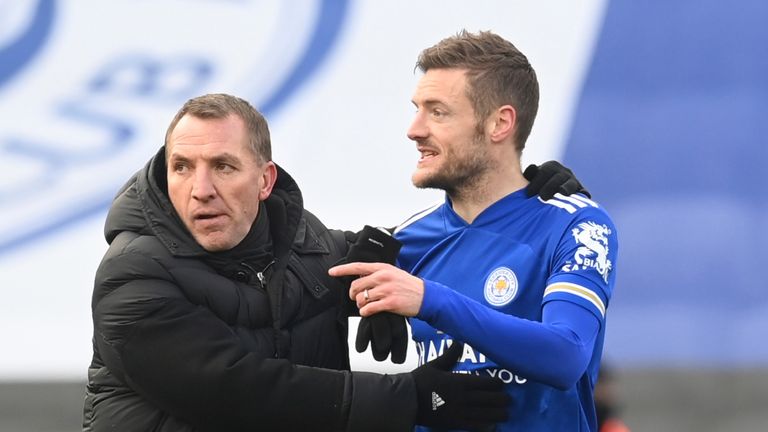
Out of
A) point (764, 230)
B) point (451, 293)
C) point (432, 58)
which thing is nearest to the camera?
point (451, 293)

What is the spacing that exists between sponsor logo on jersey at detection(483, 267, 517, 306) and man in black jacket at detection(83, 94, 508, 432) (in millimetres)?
152

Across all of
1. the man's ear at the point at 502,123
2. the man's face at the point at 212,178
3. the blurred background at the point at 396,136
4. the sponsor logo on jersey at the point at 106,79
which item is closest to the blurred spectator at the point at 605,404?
the blurred background at the point at 396,136

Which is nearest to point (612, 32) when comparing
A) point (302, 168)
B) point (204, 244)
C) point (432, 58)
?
point (302, 168)

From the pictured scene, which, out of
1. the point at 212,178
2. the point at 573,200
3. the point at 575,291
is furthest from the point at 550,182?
the point at 212,178

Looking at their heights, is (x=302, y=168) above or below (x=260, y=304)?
above

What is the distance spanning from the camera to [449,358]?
2.93 meters

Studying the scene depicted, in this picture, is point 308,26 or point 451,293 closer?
point 451,293

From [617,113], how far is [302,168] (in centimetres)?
160

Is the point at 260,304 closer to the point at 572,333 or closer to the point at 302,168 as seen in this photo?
the point at 572,333

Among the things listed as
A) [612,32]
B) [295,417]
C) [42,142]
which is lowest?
[295,417]

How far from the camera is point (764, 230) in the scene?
6.76m

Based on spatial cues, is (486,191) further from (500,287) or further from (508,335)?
(508,335)

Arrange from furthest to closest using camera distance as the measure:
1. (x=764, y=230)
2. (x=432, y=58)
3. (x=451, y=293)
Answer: (x=764, y=230) < (x=432, y=58) < (x=451, y=293)

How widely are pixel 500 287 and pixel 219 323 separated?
61 cm
